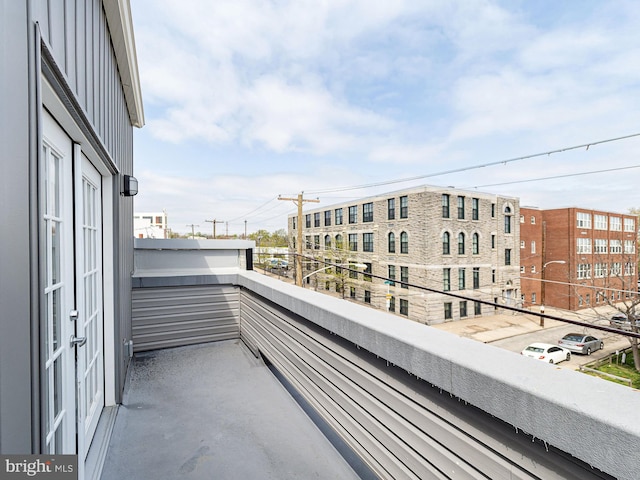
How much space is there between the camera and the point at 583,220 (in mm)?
25938

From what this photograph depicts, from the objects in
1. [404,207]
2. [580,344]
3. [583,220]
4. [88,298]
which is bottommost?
[580,344]

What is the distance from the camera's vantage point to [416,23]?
7.98m

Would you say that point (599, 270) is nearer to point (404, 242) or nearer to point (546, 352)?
point (404, 242)

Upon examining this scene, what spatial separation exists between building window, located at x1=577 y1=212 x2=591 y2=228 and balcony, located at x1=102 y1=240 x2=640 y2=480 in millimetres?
31562

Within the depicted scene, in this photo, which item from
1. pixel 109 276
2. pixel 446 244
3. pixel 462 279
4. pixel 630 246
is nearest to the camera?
pixel 109 276

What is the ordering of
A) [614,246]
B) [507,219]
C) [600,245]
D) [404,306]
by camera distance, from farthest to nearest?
[614,246], [600,245], [404,306], [507,219]

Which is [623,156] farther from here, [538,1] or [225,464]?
[225,464]

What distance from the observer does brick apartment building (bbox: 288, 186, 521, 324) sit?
70.0ft

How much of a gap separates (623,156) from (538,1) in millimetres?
25720

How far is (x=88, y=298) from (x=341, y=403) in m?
1.92

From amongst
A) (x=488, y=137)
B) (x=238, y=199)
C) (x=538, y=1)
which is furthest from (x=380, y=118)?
(x=238, y=199)

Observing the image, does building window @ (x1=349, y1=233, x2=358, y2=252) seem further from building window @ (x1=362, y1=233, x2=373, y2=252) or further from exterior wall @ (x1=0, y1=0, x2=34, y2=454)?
exterior wall @ (x1=0, y1=0, x2=34, y2=454)

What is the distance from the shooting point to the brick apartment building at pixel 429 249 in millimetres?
21328

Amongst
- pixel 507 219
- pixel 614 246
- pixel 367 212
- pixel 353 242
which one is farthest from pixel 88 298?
pixel 614 246
